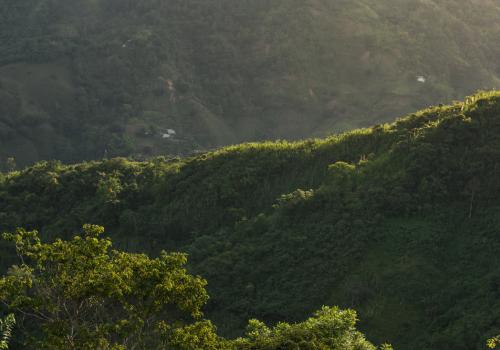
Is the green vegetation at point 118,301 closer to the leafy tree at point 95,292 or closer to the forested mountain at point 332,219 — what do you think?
the leafy tree at point 95,292

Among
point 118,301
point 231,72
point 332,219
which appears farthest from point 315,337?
point 231,72

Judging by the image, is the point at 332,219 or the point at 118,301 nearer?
the point at 118,301

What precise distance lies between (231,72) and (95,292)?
114 metres

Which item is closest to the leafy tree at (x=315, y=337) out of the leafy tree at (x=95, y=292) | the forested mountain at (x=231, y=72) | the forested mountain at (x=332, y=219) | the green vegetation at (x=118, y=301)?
the green vegetation at (x=118, y=301)

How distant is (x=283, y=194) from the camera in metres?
53.3

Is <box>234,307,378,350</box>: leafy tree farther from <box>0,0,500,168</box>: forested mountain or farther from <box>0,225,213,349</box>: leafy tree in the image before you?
<box>0,0,500,168</box>: forested mountain

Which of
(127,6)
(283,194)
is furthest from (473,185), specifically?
(127,6)

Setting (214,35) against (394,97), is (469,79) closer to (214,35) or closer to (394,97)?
(394,97)

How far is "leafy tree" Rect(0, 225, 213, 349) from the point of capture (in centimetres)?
2000

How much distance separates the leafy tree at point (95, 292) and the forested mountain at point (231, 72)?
90.8m

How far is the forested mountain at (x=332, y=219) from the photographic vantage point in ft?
130

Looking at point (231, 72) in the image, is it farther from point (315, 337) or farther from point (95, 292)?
point (315, 337)

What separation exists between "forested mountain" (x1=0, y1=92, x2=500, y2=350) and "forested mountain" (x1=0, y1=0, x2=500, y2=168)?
53.7 m

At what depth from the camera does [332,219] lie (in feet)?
155
